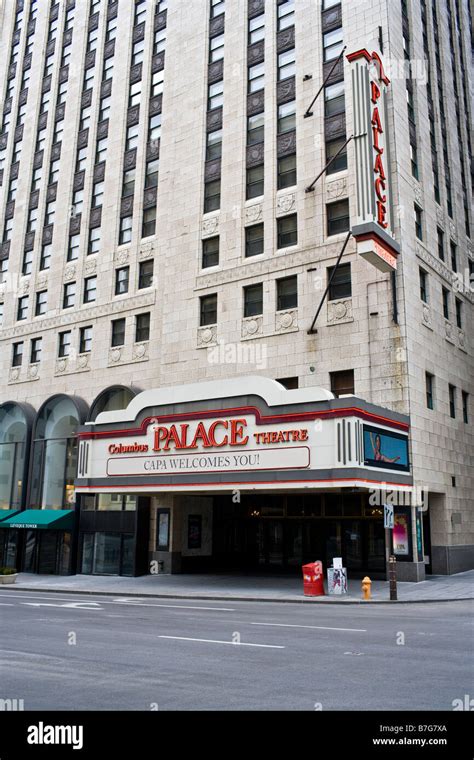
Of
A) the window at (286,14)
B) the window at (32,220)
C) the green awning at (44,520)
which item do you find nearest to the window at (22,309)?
the window at (32,220)

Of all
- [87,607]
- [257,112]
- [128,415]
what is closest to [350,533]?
[128,415]

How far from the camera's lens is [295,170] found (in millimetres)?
32438

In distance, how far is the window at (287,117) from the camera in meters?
33.2

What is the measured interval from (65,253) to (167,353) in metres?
12.7

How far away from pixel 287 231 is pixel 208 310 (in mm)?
5758

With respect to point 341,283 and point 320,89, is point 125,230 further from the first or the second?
point 341,283

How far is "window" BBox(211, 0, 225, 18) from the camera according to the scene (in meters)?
38.0

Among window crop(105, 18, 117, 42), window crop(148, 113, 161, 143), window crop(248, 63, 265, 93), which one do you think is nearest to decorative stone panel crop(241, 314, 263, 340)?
window crop(248, 63, 265, 93)

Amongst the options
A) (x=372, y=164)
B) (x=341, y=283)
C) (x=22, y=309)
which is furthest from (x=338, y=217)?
(x=22, y=309)

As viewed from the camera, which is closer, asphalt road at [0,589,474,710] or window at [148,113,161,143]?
asphalt road at [0,589,474,710]

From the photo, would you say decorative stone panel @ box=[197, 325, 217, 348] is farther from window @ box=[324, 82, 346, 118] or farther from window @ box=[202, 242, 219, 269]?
window @ box=[324, 82, 346, 118]

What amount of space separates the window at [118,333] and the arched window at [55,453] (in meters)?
3.93

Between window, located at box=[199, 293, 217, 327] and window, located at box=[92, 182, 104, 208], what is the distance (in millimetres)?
12078
